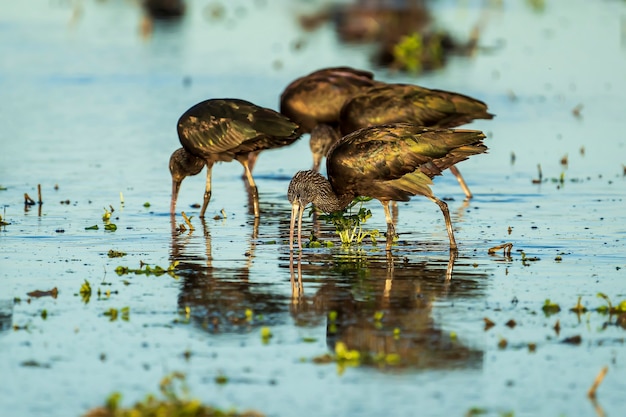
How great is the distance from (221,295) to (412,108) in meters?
6.13

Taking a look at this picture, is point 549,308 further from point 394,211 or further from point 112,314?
point 394,211

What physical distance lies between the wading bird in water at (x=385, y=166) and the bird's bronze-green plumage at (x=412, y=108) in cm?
308

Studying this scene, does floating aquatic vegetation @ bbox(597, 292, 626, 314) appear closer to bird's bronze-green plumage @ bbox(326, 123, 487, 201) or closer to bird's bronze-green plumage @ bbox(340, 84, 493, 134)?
bird's bronze-green plumage @ bbox(326, 123, 487, 201)

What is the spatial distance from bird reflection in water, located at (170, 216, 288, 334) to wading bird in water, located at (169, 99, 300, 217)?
218cm

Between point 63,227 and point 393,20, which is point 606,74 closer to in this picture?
point 393,20

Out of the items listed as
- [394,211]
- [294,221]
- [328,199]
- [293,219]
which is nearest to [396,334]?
[293,219]

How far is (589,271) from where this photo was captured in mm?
11984

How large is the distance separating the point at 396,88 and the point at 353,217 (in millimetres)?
3663

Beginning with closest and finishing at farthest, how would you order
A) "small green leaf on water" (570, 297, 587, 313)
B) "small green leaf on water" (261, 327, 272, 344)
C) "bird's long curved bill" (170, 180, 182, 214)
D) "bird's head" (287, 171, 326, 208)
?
"small green leaf on water" (261, 327, 272, 344) → "small green leaf on water" (570, 297, 587, 313) → "bird's head" (287, 171, 326, 208) → "bird's long curved bill" (170, 180, 182, 214)

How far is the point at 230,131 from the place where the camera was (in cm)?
1538

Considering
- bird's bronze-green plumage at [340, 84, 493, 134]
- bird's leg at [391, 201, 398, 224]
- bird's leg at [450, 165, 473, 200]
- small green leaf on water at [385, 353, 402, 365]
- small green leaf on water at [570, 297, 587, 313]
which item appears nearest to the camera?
small green leaf on water at [385, 353, 402, 365]

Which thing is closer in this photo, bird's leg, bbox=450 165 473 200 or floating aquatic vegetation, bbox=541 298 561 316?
floating aquatic vegetation, bbox=541 298 561 316

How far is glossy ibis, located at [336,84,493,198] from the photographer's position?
16547mm

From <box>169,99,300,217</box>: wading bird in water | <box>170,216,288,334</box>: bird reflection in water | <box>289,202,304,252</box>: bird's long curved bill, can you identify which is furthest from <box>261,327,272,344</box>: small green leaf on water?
<box>169,99,300,217</box>: wading bird in water
